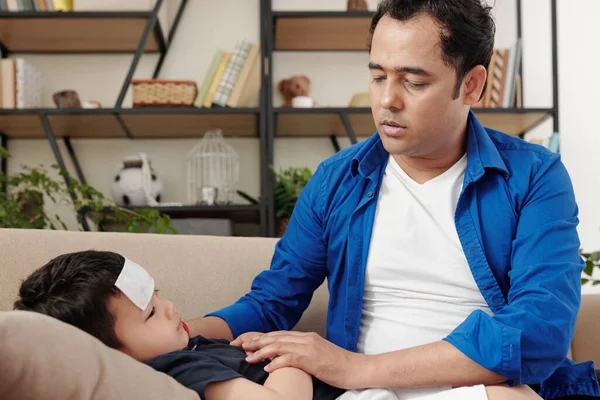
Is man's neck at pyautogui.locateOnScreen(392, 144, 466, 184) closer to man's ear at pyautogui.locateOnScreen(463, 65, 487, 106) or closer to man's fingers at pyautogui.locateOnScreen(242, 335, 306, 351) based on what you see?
man's ear at pyautogui.locateOnScreen(463, 65, 487, 106)

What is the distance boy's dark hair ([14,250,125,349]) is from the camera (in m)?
1.03

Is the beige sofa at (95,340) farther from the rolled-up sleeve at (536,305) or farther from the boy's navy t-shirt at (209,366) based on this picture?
the rolled-up sleeve at (536,305)

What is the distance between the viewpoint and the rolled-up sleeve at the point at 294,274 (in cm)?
150

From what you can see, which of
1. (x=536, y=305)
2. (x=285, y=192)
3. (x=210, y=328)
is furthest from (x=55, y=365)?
(x=285, y=192)

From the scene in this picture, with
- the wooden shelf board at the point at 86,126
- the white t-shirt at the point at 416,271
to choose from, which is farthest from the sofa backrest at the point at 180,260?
the wooden shelf board at the point at 86,126

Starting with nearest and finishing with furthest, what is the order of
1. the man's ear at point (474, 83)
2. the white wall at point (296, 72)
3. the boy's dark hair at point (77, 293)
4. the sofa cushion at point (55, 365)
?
the sofa cushion at point (55, 365) → the boy's dark hair at point (77, 293) → the man's ear at point (474, 83) → the white wall at point (296, 72)

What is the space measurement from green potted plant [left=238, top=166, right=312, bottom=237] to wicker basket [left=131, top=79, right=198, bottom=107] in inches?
19.6

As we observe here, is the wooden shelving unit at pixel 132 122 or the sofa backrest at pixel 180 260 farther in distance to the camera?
the wooden shelving unit at pixel 132 122

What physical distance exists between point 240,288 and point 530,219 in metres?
0.62

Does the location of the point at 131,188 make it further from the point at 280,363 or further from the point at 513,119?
the point at 280,363

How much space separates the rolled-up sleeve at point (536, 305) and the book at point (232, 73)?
7.50 ft

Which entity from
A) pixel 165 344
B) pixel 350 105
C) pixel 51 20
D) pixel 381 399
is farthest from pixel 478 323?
pixel 51 20

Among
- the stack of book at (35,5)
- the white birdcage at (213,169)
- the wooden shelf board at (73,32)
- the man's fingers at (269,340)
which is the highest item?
the stack of book at (35,5)

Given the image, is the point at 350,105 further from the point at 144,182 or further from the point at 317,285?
the point at 317,285
